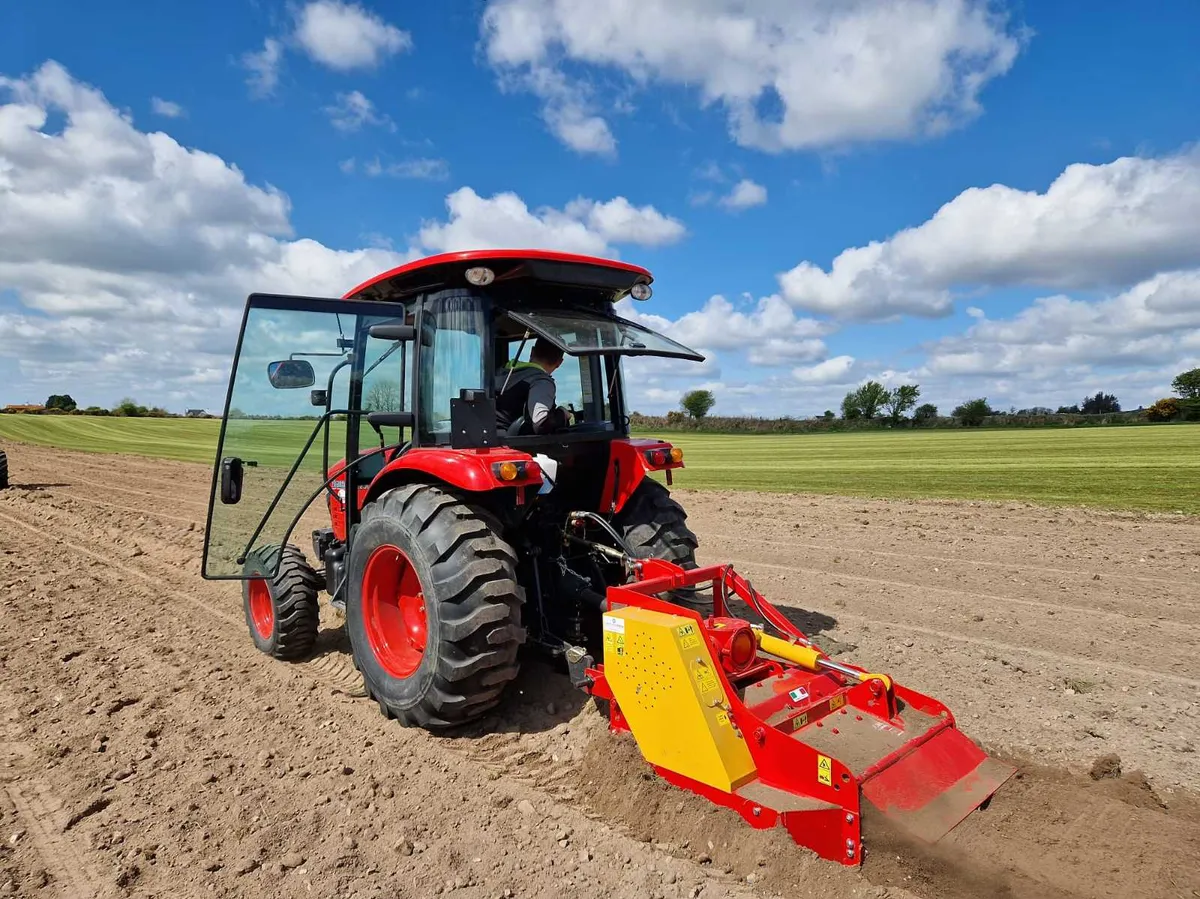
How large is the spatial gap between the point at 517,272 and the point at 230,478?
2378 millimetres

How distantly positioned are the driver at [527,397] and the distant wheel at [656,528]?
68cm

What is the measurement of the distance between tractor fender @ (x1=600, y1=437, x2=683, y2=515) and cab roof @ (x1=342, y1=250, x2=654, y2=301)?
94 centimetres

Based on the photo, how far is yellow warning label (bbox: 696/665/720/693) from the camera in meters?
2.86

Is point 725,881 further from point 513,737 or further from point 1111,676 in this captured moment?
point 1111,676

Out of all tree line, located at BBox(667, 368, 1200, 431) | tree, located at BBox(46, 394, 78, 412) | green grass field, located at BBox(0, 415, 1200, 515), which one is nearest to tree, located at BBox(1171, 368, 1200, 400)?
tree line, located at BBox(667, 368, 1200, 431)

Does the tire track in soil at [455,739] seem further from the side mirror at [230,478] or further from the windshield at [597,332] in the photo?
the windshield at [597,332]

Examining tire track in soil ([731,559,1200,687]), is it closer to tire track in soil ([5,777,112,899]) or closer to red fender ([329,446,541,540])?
red fender ([329,446,541,540])

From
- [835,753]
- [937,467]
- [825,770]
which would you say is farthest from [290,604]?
[937,467]

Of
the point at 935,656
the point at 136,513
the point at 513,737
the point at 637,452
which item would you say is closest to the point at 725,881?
the point at 513,737

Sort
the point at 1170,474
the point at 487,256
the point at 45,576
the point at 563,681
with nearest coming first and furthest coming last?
the point at 487,256, the point at 563,681, the point at 45,576, the point at 1170,474

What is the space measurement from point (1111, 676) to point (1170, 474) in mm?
14232

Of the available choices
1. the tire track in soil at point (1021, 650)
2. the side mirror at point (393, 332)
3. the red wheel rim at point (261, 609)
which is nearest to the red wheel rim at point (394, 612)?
the side mirror at point (393, 332)

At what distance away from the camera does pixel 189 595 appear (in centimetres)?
681

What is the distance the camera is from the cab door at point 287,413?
4.62 meters
